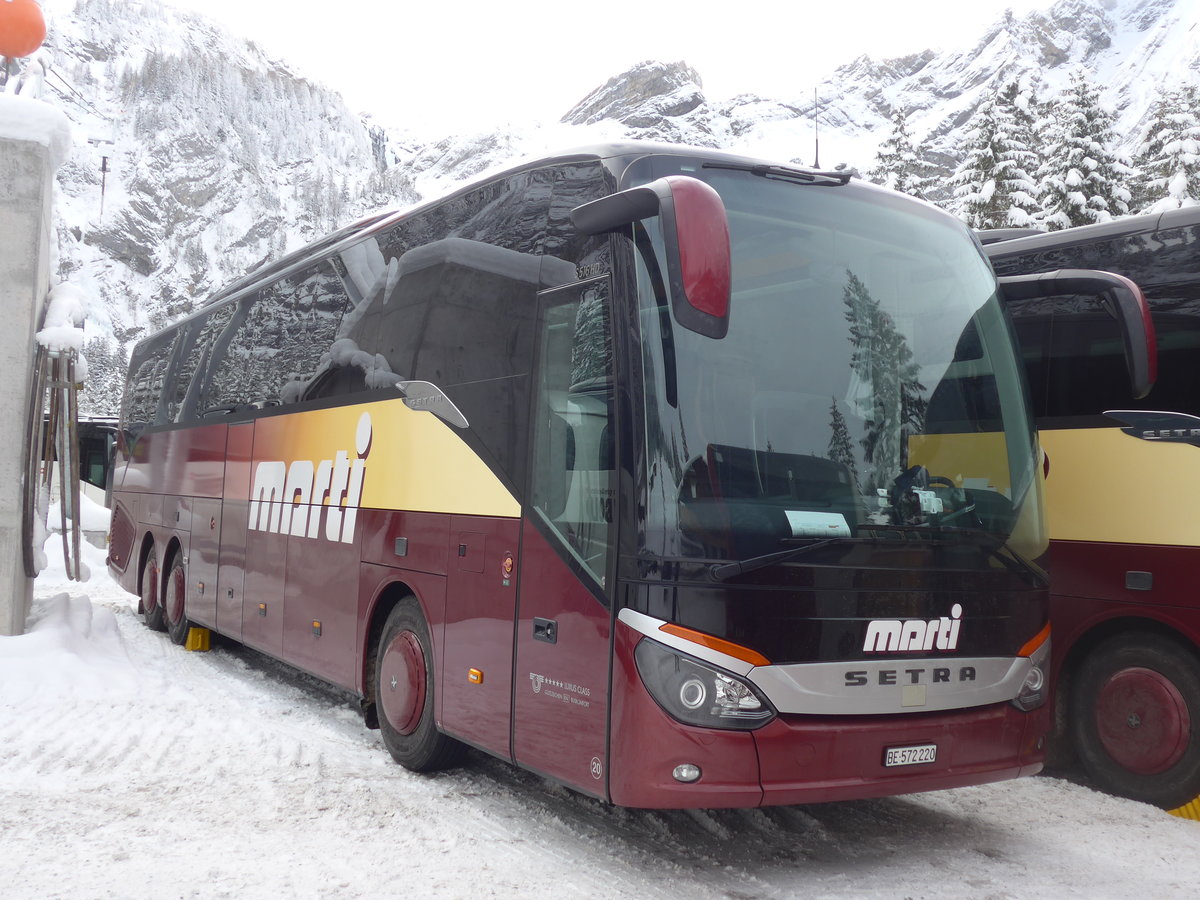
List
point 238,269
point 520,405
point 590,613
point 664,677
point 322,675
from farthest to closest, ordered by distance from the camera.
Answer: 1. point 238,269
2. point 322,675
3. point 520,405
4. point 590,613
5. point 664,677

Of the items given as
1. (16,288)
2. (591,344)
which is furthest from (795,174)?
(16,288)

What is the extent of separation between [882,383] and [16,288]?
7.10 metres

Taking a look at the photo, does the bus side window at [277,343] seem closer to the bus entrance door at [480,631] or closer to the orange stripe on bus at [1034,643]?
the bus entrance door at [480,631]

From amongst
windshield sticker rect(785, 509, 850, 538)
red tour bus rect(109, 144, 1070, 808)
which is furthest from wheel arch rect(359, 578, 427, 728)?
windshield sticker rect(785, 509, 850, 538)

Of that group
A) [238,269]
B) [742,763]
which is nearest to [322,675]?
[742,763]

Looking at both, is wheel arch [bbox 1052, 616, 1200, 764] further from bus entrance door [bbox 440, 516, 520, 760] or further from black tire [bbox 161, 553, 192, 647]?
black tire [bbox 161, 553, 192, 647]

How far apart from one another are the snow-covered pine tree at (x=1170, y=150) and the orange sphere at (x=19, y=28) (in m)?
29.1

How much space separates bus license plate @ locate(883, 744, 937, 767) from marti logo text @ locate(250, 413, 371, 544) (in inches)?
147

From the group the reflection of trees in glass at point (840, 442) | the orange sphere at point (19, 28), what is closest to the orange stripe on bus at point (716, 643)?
the reflection of trees in glass at point (840, 442)

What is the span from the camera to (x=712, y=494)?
4.41 m

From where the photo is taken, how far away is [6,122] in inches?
349

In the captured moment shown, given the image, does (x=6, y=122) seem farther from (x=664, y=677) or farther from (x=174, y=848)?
(x=664, y=677)

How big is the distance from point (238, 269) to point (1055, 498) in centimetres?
19556

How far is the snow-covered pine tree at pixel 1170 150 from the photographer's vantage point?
33.3 metres
